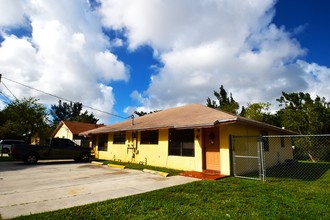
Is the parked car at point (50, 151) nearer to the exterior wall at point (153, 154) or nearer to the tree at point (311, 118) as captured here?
the exterior wall at point (153, 154)

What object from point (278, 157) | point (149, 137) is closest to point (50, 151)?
point (149, 137)

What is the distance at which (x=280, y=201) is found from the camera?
637 cm

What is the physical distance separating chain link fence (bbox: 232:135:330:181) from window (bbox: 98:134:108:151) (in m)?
12.9

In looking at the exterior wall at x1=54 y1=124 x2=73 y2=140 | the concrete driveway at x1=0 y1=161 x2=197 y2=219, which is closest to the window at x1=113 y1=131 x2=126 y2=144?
the concrete driveway at x1=0 y1=161 x2=197 y2=219

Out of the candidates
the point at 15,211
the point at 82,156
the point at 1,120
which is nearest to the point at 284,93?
the point at 82,156

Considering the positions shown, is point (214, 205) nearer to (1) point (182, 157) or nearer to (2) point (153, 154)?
(1) point (182, 157)

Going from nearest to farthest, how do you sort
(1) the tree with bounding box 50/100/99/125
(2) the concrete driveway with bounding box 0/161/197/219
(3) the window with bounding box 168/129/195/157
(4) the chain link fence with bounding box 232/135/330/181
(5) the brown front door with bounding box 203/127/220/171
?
(2) the concrete driveway with bounding box 0/161/197/219 < (4) the chain link fence with bounding box 232/135/330/181 < (5) the brown front door with bounding box 203/127/220/171 < (3) the window with bounding box 168/129/195/157 < (1) the tree with bounding box 50/100/99/125

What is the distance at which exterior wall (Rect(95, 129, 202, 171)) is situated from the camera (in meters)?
12.5

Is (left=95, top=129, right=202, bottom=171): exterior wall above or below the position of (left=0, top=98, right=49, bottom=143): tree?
below

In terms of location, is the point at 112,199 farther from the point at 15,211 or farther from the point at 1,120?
the point at 1,120

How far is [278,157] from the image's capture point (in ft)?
56.5

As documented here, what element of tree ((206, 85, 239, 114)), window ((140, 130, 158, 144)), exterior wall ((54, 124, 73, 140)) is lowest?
window ((140, 130, 158, 144))

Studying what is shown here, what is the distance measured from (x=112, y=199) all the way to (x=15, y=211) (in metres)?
2.33

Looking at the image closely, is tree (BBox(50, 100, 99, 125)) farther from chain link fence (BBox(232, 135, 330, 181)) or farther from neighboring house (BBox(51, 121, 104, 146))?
chain link fence (BBox(232, 135, 330, 181))
